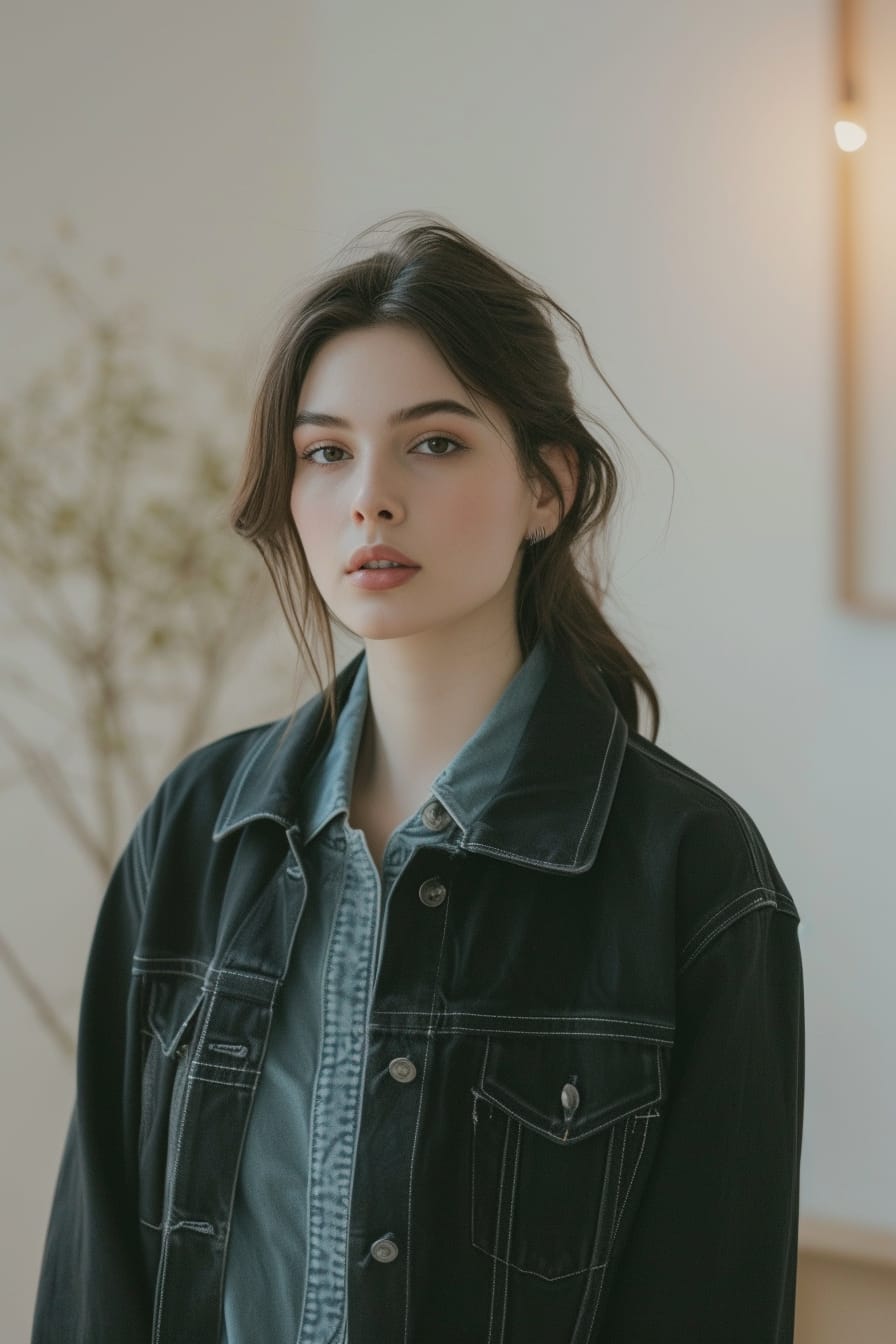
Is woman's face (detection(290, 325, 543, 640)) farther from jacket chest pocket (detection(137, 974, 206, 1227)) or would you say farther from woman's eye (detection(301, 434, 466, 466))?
jacket chest pocket (detection(137, 974, 206, 1227))

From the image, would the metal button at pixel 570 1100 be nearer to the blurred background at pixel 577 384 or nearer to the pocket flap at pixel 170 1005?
the pocket flap at pixel 170 1005

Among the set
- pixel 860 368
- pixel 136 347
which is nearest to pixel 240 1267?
pixel 860 368

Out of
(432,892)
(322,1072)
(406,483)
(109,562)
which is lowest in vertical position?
(322,1072)

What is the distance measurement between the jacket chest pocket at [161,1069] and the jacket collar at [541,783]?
0.12 metres

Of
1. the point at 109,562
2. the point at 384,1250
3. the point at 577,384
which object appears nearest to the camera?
the point at 384,1250

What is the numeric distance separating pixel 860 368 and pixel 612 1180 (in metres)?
0.82

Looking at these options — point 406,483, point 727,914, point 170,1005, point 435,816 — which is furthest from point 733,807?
point 170,1005

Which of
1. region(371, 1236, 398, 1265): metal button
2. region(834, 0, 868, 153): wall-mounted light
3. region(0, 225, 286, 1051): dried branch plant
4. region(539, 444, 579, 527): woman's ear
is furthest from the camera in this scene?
region(0, 225, 286, 1051): dried branch plant

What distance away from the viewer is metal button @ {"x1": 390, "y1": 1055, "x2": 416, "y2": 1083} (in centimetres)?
92

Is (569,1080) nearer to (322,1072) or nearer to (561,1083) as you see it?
(561,1083)

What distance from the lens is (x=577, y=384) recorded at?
1.55 metres

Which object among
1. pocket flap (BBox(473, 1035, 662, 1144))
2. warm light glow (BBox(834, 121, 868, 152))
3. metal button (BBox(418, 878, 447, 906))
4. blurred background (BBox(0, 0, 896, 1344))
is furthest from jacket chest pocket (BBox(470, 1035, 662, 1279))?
warm light glow (BBox(834, 121, 868, 152))

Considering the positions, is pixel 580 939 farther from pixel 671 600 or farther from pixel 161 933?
pixel 671 600

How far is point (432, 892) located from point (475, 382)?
1.09 ft
